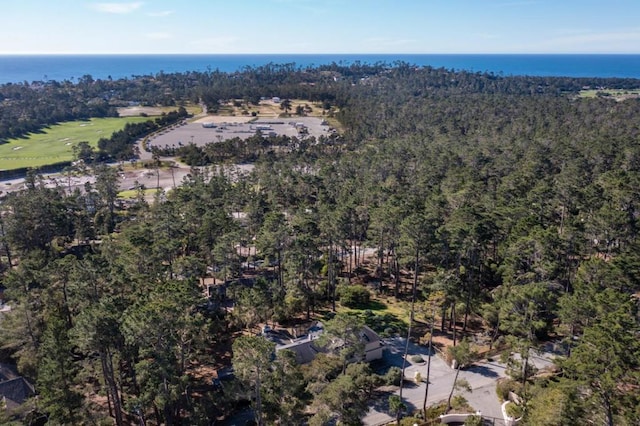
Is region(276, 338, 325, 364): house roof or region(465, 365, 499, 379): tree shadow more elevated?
region(276, 338, 325, 364): house roof

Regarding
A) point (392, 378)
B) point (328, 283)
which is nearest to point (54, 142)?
point (328, 283)

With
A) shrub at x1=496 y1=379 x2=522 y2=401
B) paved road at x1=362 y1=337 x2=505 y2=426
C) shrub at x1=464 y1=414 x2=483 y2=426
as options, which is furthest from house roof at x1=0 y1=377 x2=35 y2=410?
shrub at x1=496 y1=379 x2=522 y2=401

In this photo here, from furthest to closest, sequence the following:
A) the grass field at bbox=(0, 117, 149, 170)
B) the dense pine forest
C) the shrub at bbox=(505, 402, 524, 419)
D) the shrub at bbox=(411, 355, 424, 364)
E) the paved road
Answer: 1. the grass field at bbox=(0, 117, 149, 170)
2. the shrub at bbox=(411, 355, 424, 364)
3. the paved road
4. the shrub at bbox=(505, 402, 524, 419)
5. the dense pine forest

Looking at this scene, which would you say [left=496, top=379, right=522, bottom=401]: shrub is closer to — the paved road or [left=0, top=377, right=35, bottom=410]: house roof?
the paved road

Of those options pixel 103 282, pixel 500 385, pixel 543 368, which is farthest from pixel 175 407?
pixel 543 368

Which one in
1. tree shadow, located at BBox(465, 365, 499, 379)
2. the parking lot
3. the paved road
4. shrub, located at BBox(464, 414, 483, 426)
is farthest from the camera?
the parking lot
